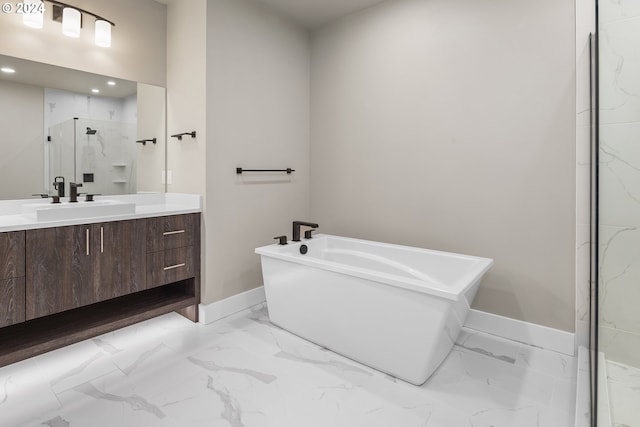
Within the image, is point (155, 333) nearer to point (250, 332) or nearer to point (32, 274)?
point (250, 332)

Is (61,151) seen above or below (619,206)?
above

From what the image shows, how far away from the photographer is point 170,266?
8.47 feet

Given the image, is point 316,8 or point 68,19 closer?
point 68,19

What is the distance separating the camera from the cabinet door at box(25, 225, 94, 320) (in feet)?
6.23

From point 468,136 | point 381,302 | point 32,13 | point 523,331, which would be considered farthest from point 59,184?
point 523,331

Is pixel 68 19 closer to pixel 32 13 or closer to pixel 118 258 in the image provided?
pixel 32 13

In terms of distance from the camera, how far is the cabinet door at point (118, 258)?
2.18 m

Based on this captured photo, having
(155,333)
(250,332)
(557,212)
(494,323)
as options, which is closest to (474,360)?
(494,323)

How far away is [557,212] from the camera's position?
2234mm

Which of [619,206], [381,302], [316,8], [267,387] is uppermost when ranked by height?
[316,8]

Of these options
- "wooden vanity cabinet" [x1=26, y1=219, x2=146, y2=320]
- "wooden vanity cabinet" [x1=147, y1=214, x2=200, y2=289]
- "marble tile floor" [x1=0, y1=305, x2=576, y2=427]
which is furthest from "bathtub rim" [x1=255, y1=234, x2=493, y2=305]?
"wooden vanity cabinet" [x1=26, y1=219, x2=146, y2=320]

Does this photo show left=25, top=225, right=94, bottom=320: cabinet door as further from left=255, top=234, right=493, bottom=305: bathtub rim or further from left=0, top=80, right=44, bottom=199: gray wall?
left=255, top=234, right=493, bottom=305: bathtub rim

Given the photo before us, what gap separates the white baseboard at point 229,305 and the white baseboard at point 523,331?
1.80 metres

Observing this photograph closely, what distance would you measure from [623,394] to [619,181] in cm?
96
